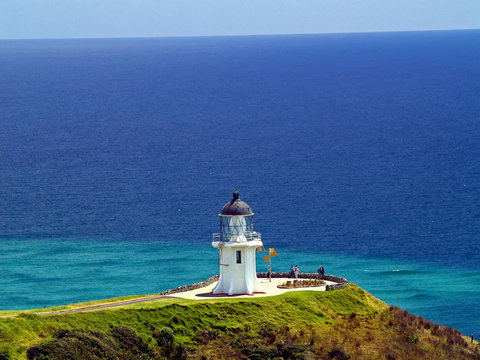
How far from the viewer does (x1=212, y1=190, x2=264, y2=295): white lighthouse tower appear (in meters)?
72.8

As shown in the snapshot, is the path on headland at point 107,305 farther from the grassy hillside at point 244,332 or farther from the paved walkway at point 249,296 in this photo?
the paved walkway at point 249,296

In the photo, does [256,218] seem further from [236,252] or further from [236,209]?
[236,209]

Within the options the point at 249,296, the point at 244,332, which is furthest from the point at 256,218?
the point at 244,332

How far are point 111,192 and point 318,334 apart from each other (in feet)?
313

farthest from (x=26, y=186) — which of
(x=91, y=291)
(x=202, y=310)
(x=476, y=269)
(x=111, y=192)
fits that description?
(x=202, y=310)

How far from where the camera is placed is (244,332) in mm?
66438

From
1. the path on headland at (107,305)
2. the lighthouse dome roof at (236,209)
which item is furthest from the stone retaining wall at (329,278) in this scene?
the path on headland at (107,305)

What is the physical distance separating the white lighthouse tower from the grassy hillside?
261 centimetres

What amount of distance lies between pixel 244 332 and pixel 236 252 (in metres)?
7.91

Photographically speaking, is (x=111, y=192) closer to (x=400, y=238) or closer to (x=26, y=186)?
(x=26, y=186)

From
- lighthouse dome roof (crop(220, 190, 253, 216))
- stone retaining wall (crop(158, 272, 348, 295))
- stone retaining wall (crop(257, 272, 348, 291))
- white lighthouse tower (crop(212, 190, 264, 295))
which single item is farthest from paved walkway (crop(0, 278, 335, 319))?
lighthouse dome roof (crop(220, 190, 253, 216))

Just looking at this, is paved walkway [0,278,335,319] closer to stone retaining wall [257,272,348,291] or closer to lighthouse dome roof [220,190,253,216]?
stone retaining wall [257,272,348,291]

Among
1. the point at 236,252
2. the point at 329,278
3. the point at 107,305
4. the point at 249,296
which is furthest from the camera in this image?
the point at 329,278

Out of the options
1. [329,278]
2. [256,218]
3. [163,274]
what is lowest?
[329,278]
